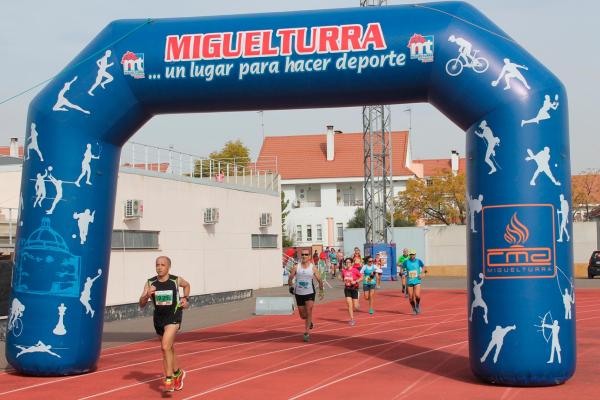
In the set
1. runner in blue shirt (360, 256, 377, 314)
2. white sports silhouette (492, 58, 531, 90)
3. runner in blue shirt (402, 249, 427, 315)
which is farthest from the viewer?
runner in blue shirt (360, 256, 377, 314)

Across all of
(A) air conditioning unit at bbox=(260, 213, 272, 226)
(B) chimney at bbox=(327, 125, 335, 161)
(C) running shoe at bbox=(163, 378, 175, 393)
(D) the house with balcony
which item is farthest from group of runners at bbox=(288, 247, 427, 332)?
(B) chimney at bbox=(327, 125, 335, 161)

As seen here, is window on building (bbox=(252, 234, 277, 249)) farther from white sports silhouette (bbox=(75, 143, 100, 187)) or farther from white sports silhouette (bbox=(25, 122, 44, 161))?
white sports silhouette (bbox=(75, 143, 100, 187))

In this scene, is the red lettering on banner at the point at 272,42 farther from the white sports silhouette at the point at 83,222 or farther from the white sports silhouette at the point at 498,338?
the white sports silhouette at the point at 498,338

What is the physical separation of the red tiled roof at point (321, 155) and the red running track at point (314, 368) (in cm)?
5856

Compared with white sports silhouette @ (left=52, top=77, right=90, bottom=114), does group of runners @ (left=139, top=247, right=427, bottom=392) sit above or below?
below

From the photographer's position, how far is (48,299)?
12266 millimetres

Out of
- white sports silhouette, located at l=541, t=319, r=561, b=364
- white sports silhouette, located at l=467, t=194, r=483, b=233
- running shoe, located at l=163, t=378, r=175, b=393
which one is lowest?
running shoe, located at l=163, t=378, r=175, b=393

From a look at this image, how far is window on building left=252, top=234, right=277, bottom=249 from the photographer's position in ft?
116

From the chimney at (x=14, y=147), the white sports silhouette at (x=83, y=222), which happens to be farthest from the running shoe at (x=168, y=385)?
the chimney at (x=14, y=147)

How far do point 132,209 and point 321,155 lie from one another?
57.1 metres

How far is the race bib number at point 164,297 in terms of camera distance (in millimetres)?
11070

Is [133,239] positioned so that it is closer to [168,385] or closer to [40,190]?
[40,190]

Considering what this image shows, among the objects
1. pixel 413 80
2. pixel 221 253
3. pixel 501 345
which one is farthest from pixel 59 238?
pixel 221 253

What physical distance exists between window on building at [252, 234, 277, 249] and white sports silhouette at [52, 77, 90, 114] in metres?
22.7
